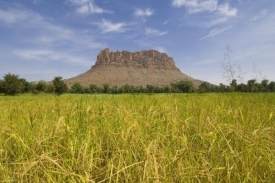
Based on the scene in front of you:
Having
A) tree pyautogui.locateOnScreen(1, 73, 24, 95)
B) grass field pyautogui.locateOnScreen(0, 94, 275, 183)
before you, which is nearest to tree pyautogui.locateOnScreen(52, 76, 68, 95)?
tree pyautogui.locateOnScreen(1, 73, 24, 95)

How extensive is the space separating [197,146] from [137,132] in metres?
0.57

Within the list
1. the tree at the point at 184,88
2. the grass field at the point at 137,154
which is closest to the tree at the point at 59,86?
the tree at the point at 184,88

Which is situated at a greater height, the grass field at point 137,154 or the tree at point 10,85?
the tree at point 10,85

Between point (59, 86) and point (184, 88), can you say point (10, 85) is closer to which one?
point (59, 86)

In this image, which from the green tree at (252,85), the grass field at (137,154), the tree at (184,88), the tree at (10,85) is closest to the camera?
the grass field at (137,154)

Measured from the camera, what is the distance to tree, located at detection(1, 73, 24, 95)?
48500 millimetres

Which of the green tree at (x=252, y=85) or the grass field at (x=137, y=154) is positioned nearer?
the grass field at (x=137, y=154)

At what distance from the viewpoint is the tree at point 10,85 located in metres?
48.5

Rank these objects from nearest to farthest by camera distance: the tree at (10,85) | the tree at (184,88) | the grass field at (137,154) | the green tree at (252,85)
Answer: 1. the grass field at (137,154)
2. the green tree at (252,85)
3. the tree at (184,88)
4. the tree at (10,85)

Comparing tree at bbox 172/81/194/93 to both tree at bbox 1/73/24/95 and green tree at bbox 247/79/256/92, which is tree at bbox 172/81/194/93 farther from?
tree at bbox 1/73/24/95

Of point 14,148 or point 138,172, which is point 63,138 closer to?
point 14,148

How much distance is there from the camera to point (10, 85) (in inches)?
1948

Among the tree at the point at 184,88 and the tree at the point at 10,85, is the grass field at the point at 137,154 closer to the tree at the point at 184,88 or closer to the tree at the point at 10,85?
the tree at the point at 184,88

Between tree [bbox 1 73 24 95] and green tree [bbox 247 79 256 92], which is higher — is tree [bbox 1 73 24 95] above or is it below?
above
